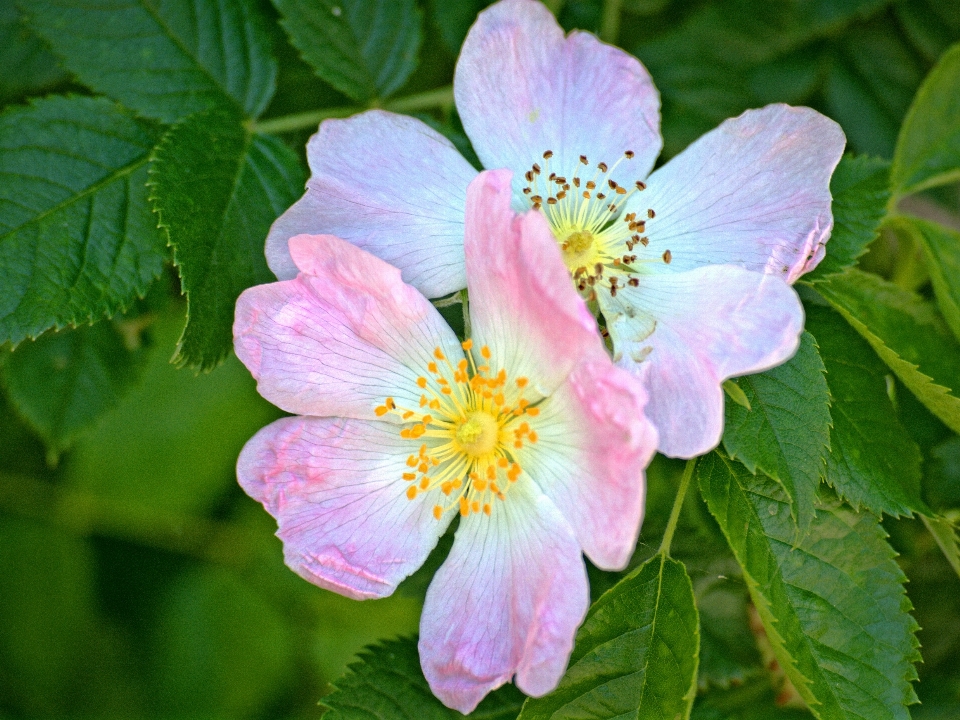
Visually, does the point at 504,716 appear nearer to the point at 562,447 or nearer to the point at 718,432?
the point at 562,447

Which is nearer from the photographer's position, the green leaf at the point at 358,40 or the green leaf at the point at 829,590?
the green leaf at the point at 829,590

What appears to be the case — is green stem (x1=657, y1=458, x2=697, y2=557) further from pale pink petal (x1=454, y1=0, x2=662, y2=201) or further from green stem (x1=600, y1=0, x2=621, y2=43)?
green stem (x1=600, y1=0, x2=621, y2=43)

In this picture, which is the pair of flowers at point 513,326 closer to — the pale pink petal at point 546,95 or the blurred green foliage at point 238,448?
the pale pink petal at point 546,95

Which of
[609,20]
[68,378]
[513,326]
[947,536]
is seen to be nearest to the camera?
[513,326]

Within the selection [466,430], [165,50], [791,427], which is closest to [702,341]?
[791,427]

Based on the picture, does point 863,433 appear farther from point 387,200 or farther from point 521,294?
point 387,200

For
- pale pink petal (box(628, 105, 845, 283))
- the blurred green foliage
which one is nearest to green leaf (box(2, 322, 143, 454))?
the blurred green foliage

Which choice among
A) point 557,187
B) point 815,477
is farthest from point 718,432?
point 557,187

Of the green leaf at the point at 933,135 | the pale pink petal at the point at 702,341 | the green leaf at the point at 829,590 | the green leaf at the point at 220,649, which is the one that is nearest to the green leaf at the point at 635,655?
the green leaf at the point at 829,590
